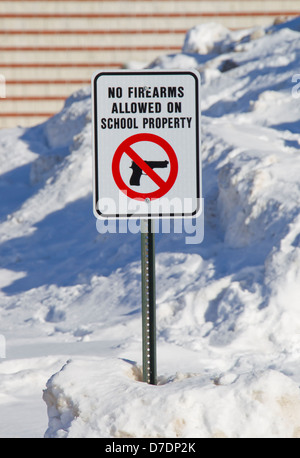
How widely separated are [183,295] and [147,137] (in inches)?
163

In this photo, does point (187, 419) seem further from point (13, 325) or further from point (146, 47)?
point (146, 47)

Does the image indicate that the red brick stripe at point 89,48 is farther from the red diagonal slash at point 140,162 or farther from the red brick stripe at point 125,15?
the red diagonal slash at point 140,162

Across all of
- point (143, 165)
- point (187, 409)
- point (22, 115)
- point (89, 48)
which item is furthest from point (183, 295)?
point (89, 48)

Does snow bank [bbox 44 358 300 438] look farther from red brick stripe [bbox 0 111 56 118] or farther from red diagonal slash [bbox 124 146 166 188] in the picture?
red brick stripe [bbox 0 111 56 118]

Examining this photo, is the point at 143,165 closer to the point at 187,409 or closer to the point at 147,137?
the point at 147,137

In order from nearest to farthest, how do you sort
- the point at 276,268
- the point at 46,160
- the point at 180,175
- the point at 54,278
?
the point at 180,175
the point at 276,268
the point at 54,278
the point at 46,160

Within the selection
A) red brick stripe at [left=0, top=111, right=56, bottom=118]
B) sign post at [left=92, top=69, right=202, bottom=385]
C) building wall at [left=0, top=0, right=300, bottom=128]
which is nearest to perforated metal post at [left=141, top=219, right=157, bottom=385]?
sign post at [left=92, top=69, right=202, bottom=385]

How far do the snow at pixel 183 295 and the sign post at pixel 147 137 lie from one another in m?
0.89

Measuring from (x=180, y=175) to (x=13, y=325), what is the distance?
17.4ft

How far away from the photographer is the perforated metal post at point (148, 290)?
3.61m

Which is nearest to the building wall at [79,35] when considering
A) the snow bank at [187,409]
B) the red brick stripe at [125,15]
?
the red brick stripe at [125,15]

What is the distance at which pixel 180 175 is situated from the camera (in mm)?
3535

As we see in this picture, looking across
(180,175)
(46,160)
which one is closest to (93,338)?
(180,175)

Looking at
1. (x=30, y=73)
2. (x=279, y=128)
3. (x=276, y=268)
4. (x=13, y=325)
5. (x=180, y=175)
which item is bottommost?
(x=13, y=325)
